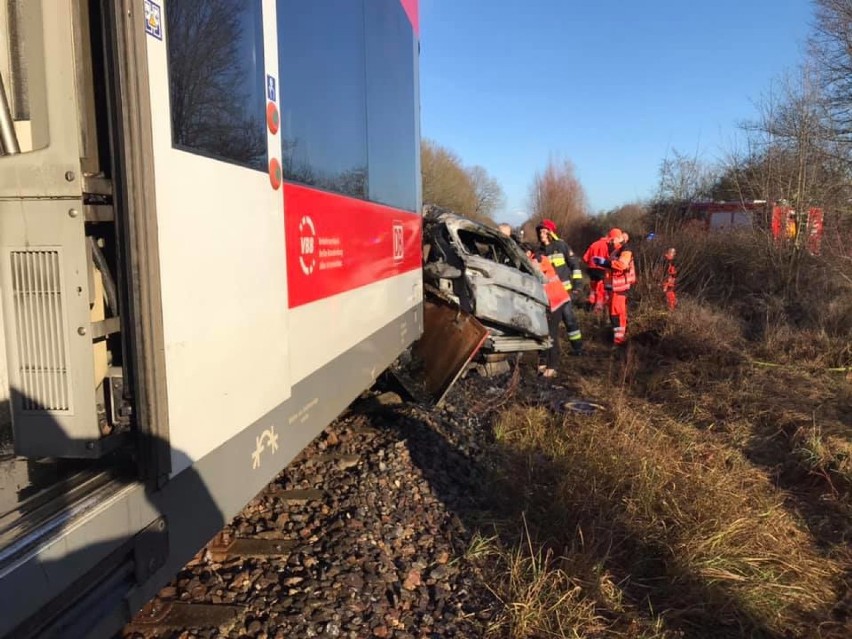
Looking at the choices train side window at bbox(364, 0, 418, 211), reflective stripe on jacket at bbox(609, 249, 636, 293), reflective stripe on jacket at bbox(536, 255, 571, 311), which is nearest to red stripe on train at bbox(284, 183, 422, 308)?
train side window at bbox(364, 0, 418, 211)

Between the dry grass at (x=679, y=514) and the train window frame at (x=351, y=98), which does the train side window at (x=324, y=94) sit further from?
the dry grass at (x=679, y=514)

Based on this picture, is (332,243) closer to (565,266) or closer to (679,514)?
(679,514)

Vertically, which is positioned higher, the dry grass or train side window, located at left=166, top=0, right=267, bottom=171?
train side window, located at left=166, top=0, right=267, bottom=171

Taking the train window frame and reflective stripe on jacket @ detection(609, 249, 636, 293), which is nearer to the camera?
the train window frame

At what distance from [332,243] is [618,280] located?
7.05m

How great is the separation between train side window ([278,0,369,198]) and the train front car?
0.09 m

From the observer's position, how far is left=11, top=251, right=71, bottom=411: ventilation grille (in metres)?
1.51

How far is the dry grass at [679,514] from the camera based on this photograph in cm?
292

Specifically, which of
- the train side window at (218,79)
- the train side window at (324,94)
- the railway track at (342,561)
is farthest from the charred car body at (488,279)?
the train side window at (218,79)

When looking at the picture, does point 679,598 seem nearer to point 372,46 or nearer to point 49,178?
point 49,178

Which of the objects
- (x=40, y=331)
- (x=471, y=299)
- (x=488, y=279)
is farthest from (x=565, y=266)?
(x=40, y=331)

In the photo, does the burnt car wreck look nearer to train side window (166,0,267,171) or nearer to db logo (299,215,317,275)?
db logo (299,215,317,275)

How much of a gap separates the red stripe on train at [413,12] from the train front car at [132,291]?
122 inches

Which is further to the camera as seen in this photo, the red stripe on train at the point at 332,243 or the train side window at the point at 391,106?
the train side window at the point at 391,106
